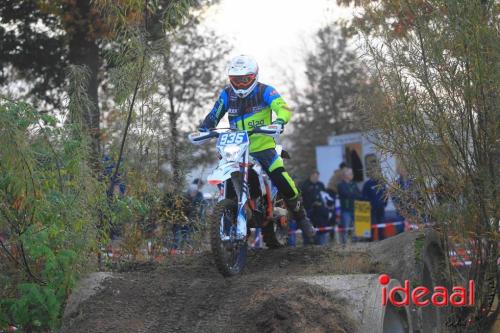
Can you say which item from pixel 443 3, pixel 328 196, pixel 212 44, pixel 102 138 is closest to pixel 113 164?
pixel 102 138

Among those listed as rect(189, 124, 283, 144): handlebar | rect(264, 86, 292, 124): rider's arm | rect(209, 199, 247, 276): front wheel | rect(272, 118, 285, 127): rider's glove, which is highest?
rect(264, 86, 292, 124): rider's arm

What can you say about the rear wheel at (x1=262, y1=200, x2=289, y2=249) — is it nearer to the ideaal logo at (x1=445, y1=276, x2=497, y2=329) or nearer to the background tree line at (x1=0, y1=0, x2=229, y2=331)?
the background tree line at (x1=0, y1=0, x2=229, y2=331)

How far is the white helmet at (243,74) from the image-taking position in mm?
8719

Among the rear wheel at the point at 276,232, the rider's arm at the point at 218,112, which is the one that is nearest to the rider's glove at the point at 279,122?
the rider's arm at the point at 218,112

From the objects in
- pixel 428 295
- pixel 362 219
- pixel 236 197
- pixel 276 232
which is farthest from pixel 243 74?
pixel 362 219

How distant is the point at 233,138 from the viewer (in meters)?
8.33

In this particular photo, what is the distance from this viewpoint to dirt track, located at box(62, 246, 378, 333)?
6.40m

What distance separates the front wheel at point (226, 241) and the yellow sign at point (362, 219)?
34.2 ft

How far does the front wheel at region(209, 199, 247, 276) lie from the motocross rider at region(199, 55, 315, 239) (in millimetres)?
929

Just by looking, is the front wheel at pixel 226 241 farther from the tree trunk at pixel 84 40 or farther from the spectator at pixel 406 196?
the tree trunk at pixel 84 40

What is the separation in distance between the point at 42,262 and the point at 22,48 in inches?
482

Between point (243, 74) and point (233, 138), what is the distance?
2.50ft

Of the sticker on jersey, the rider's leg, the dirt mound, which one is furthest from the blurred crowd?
the dirt mound

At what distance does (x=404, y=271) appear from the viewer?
812cm
